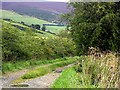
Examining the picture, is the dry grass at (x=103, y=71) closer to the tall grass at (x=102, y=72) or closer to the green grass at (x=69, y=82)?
the tall grass at (x=102, y=72)

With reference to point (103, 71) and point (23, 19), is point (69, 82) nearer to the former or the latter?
point (103, 71)

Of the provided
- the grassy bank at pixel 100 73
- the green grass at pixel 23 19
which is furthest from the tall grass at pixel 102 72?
the green grass at pixel 23 19

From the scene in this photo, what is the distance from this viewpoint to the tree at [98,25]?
1905 cm

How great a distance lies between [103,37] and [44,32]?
34.6 meters

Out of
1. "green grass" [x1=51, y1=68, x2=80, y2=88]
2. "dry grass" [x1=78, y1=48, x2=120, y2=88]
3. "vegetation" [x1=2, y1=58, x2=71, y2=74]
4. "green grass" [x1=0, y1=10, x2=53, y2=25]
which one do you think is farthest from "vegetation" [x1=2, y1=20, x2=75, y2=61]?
"dry grass" [x1=78, y1=48, x2=120, y2=88]

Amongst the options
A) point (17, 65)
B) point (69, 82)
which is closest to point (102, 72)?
point (69, 82)

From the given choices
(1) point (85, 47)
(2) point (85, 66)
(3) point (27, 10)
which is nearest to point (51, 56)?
(3) point (27, 10)

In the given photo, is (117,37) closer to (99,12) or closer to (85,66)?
(99,12)

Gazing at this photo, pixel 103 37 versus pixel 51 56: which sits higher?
pixel 103 37

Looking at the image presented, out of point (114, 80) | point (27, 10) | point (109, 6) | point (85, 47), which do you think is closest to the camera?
point (114, 80)

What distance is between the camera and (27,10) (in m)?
60.9

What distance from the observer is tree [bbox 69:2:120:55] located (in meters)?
19.0

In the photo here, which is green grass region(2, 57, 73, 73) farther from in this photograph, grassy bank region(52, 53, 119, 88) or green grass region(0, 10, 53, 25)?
grassy bank region(52, 53, 119, 88)

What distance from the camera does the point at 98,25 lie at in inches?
754
